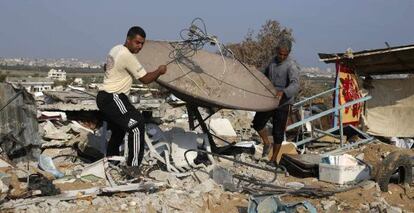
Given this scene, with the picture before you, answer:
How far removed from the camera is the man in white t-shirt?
6062 mm

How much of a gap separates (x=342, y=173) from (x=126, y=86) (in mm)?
2958

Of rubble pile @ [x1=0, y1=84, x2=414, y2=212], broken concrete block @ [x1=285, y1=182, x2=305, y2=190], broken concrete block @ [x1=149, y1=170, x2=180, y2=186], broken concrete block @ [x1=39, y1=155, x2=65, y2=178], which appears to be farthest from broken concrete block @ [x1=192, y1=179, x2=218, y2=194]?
broken concrete block @ [x1=39, y1=155, x2=65, y2=178]

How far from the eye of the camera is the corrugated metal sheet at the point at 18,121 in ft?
23.4

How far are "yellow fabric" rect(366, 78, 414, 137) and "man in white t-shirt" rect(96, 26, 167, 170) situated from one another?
705 centimetres

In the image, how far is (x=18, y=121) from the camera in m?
7.32

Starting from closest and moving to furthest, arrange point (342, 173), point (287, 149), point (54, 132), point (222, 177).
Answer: point (222, 177) < point (342, 173) < point (287, 149) < point (54, 132)

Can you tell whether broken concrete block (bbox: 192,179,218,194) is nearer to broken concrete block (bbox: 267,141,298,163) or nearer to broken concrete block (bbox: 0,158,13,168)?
broken concrete block (bbox: 267,141,298,163)

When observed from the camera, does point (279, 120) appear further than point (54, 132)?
No

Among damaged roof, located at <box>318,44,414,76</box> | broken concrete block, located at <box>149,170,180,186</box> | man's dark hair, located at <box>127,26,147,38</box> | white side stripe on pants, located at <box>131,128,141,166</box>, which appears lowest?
broken concrete block, located at <box>149,170,180,186</box>

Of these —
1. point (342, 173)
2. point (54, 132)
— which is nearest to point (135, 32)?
point (342, 173)

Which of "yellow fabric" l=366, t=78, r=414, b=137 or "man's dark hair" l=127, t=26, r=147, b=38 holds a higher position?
"man's dark hair" l=127, t=26, r=147, b=38

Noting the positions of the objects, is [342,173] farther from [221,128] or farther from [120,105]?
[221,128]

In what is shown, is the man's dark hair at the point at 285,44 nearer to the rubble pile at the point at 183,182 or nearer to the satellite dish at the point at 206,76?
the satellite dish at the point at 206,76

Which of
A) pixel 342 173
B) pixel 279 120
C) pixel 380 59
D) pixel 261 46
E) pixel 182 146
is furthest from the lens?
pixel 261 46
